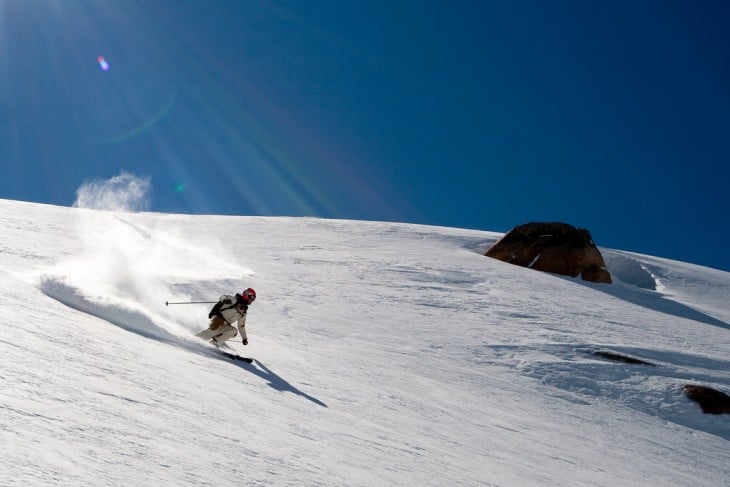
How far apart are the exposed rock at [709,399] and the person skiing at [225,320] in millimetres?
8451

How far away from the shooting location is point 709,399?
38.0 ft

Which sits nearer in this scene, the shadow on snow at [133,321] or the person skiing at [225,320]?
the shadow on snow at [133,321]

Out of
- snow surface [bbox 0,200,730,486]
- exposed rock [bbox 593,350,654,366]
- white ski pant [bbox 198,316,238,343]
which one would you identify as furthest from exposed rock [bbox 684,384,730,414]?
white ski pant [bbox 198,316,238,343]

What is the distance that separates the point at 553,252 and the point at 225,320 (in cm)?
1935

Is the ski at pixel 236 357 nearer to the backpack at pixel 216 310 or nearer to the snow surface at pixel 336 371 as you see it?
the snow surface at pixel 336 371

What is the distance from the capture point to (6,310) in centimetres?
659

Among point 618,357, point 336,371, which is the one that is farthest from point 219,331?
point 618,357

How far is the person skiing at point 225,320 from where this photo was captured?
10133 mm

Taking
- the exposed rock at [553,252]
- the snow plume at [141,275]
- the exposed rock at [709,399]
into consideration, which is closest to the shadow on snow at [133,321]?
the snow plume at [141,275]

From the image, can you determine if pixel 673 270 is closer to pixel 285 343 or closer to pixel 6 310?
pixel 285 343

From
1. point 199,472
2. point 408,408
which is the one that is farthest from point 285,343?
point 199,472

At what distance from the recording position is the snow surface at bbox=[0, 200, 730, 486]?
423cm

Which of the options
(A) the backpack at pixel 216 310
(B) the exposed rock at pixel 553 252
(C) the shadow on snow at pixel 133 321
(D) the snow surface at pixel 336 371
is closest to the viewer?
(D) the snow surface at pixel 336 371

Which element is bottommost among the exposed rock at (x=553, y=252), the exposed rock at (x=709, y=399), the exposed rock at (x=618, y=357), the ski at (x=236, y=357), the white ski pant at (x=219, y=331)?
the ski at (x=236, y=357)
